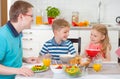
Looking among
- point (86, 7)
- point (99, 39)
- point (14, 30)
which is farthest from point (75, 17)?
point (14, 30)

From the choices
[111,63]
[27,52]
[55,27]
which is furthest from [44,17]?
[111,63]

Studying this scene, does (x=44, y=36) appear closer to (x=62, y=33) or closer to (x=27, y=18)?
(x=62, y=33)

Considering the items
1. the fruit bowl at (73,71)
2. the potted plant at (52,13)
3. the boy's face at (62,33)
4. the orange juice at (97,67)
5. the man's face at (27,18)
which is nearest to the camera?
the fruit bowl at (73,71)

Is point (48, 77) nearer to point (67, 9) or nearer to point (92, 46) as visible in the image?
point (92, 46)

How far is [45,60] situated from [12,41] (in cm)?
29

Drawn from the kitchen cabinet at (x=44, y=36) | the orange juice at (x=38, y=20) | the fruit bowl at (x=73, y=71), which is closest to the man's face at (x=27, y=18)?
the fruit bowl at (x=73, y=71)

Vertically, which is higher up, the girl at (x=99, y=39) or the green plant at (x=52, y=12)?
the green plant at (x=52, y=12)

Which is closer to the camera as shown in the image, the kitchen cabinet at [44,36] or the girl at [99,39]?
the girl at [99,39]

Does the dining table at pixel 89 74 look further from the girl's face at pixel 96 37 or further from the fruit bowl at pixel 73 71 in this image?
the girl's face at pixel 96 37

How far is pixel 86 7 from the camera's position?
4.80 meters

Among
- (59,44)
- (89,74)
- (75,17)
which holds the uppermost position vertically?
(75,17)

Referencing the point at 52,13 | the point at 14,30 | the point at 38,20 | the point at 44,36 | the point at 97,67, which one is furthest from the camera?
the point at 38,20

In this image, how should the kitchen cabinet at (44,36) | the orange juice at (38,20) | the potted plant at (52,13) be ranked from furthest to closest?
the orange juice at (38,20) → the potted plant at (52,13) → the kitchen cabinet at (44,36)

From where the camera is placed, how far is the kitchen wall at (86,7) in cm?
478
